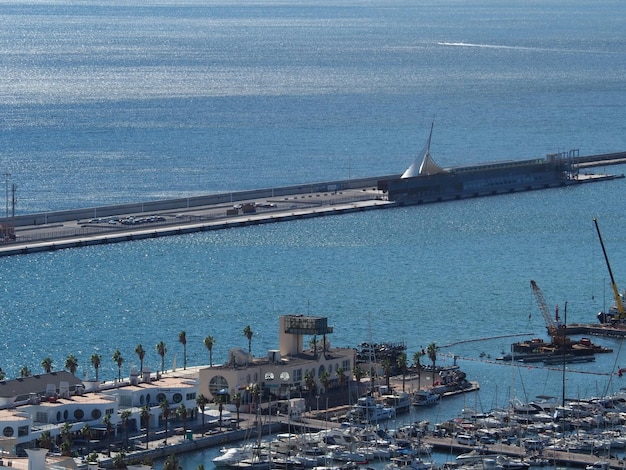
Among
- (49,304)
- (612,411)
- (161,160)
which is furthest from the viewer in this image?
(161,160)

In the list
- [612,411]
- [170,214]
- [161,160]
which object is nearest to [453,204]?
[170,214]

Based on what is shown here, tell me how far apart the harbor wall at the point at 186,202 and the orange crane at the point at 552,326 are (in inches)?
1346

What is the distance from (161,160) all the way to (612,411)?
295ft

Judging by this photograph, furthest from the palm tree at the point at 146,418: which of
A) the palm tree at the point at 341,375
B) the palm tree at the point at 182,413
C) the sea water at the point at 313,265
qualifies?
the sea water at the point at 313,265

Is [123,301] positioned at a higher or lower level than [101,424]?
higher

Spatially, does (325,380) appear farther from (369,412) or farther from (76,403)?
(76,403)

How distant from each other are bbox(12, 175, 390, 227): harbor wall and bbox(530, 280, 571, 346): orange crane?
112ft

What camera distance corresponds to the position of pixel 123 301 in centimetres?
8481

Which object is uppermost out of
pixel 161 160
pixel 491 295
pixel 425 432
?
pixel 161 160

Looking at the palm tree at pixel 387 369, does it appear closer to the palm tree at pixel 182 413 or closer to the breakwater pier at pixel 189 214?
the palm tree at pixel 182 413

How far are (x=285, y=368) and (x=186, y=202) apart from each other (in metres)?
53.2

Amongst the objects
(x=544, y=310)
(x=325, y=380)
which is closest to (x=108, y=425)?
(x=325, y=380)

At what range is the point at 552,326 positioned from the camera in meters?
77.4

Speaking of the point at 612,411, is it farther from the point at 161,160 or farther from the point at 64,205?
the point at 161,160
